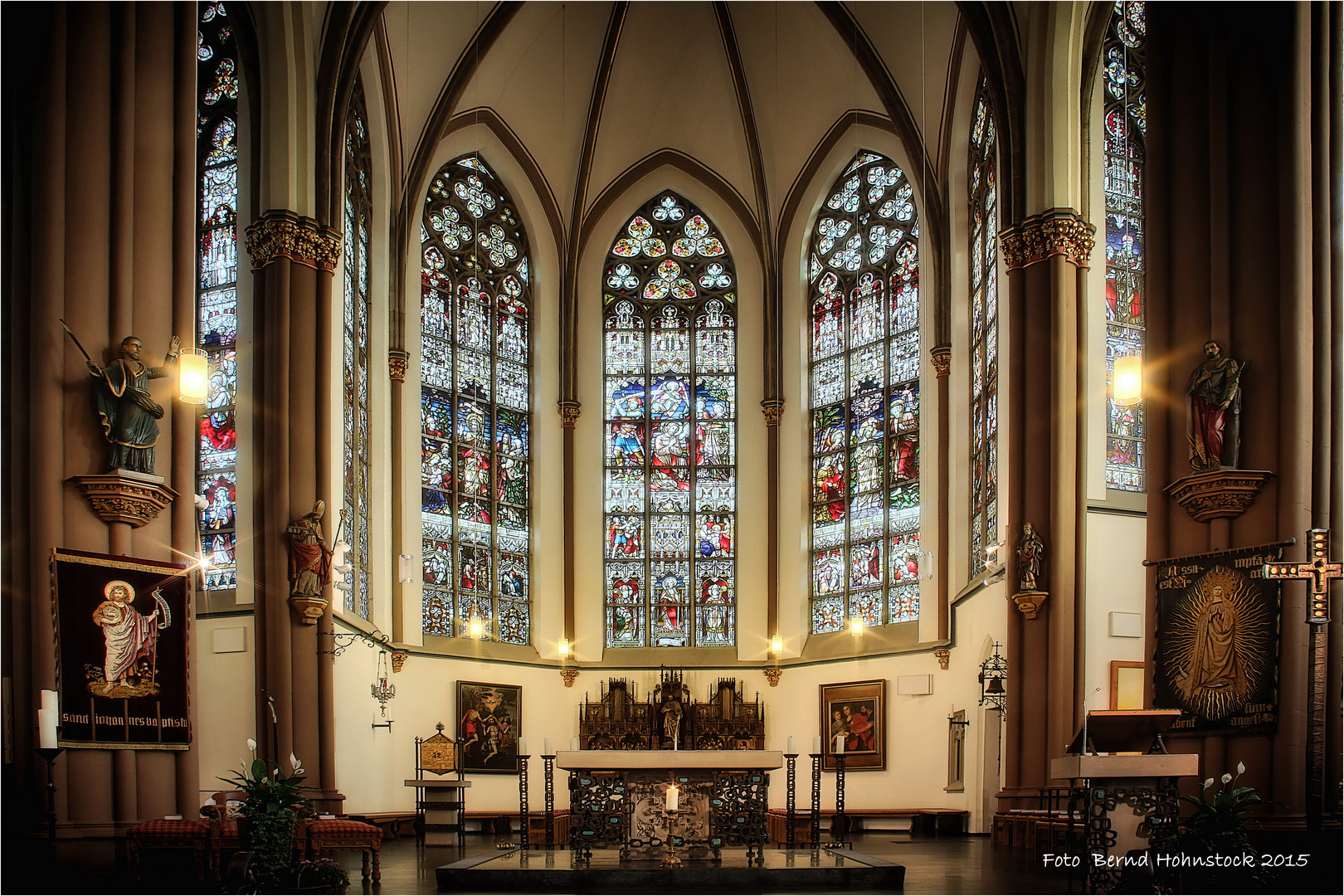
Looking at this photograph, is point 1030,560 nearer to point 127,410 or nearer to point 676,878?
point 676,878

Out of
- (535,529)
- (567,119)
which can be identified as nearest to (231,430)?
(535,529)

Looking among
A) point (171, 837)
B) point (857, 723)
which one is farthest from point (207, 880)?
point (857, 723)

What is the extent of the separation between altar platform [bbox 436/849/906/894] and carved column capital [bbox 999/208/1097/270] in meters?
8.43

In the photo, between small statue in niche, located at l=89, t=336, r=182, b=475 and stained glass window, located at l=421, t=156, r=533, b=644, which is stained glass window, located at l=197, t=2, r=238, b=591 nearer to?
stained glass window, located at l=421, t=156, r=533, b=644

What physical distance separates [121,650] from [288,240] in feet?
25.7

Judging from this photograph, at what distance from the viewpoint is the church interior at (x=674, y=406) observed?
1105cm

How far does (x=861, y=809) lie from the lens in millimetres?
21344

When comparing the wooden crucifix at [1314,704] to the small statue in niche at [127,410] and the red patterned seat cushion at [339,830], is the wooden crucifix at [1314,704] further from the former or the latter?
the small statue in niche at [127,410]

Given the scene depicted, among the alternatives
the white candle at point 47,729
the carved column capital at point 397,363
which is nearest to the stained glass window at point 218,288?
the carved column capital at point 397,363

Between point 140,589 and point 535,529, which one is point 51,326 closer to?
point 140,589

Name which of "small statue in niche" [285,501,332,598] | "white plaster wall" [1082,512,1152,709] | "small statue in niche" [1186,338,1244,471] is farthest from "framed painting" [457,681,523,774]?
"small statue in niche" [1186,338,1244,471]

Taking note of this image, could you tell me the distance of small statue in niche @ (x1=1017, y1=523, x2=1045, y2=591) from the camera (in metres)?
16.3

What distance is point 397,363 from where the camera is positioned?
2255 centimetres

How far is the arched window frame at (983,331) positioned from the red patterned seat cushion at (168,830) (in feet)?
37.1
